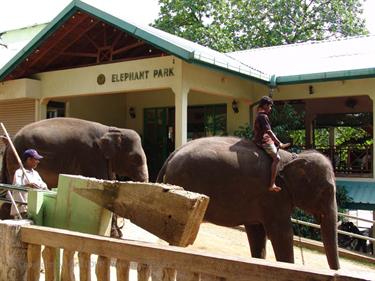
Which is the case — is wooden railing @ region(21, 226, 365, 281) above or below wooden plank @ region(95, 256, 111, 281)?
above

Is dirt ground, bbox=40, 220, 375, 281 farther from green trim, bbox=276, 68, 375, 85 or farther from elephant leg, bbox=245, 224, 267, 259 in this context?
green trim, bbox=276, 68, 375, 85

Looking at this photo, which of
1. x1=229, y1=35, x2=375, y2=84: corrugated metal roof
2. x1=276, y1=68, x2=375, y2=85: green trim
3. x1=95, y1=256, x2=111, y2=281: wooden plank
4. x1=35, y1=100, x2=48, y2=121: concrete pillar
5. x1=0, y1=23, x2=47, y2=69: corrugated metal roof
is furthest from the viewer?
x1=0, y1=23, x2=47, y2=69: corrugated metal roof

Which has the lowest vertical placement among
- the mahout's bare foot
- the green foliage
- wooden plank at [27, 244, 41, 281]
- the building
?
wooden plank at [27, 244, 41, 281]

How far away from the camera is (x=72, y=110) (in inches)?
625

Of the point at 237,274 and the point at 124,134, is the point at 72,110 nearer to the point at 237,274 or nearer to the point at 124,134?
the point at 124,134

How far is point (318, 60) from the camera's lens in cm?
1440

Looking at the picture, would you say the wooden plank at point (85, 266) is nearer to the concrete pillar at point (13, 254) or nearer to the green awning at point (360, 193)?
the concrete pillar at point (13, 254)

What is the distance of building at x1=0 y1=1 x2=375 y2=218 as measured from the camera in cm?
1179

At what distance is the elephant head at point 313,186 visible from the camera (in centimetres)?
582

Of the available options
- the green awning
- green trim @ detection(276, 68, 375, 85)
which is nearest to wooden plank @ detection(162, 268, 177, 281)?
the green awning

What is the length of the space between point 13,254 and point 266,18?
2887 cm

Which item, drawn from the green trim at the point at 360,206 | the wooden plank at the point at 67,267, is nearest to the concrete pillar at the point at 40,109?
the green trim at the point at 360,206

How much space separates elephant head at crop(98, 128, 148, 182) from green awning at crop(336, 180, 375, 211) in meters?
5.77

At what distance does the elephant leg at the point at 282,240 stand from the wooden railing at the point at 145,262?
9.41 feet
